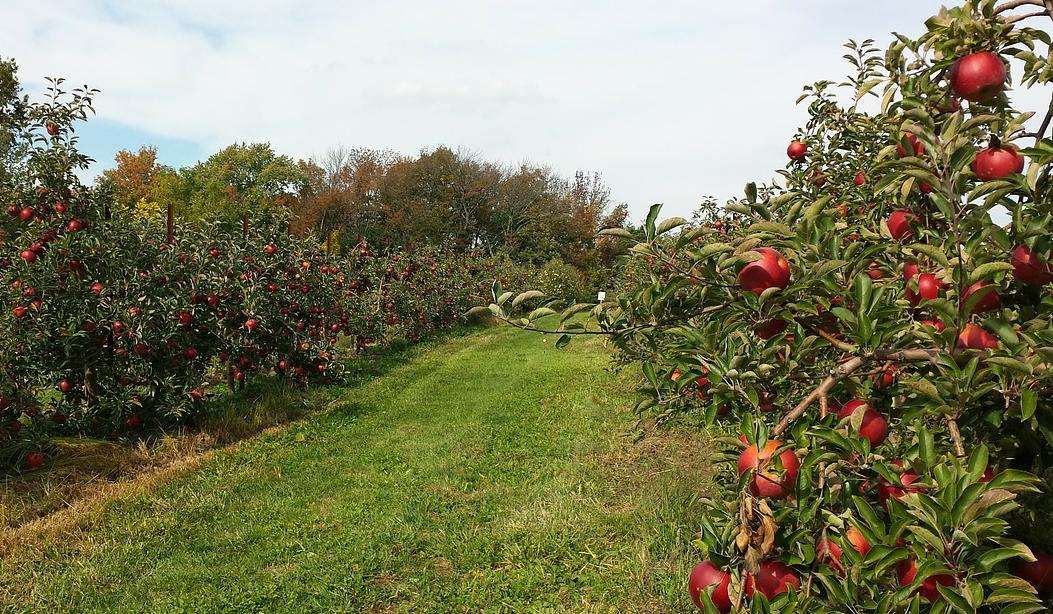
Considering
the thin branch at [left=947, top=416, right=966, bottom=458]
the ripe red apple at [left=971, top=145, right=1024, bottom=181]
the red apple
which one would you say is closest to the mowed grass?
the red apple

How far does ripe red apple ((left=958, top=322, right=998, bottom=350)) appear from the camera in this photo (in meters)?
1.18

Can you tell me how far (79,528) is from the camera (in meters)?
4.07

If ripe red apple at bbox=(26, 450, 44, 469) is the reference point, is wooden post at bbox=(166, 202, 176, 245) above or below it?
above

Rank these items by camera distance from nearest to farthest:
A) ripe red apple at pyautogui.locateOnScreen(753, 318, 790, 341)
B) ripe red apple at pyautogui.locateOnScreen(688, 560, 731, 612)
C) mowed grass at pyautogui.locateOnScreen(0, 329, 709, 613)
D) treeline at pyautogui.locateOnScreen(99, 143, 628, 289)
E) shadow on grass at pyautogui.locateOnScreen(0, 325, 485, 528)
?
ripe red apple at pyautogui.locateOnScreen(688, 560, 731, 612)
ripe red apple at pyautogui.locateOnScreen(753, 318, 790, 341)
mowed grass at pyautogui.locateOnScreen(0, 329, 709, 613)
shadow on grass at pyautogui.locateOnScreen(0, 325, 485, 528)
treeline at pyautogui.locateOnScreen(99, 143, 628, 289)

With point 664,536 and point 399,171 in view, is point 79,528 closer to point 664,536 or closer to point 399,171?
point 664,536

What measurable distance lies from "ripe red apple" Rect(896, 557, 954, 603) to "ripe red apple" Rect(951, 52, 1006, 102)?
34.0 inches

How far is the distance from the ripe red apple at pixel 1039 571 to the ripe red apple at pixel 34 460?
5.37 metres

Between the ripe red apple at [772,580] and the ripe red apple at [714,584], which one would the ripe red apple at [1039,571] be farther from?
the ripe red apple at [714,584]

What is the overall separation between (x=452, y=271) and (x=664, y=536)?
14670 mm

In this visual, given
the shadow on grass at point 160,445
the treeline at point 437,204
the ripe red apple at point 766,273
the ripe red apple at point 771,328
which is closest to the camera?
the ripe red apple at point 766,273

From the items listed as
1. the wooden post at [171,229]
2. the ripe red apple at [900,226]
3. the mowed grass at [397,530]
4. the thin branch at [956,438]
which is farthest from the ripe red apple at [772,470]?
the wooden post at [171,229]

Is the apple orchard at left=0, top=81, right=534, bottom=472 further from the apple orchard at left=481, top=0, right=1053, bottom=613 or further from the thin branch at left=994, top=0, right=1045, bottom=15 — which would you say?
the thin branch at left=994, top=0, right=1045, bottom=15

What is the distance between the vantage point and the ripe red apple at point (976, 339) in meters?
1.18

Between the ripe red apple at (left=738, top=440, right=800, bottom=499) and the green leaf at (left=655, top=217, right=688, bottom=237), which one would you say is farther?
the green leaf at (left=655, top=217, right=688, bottom=237)
